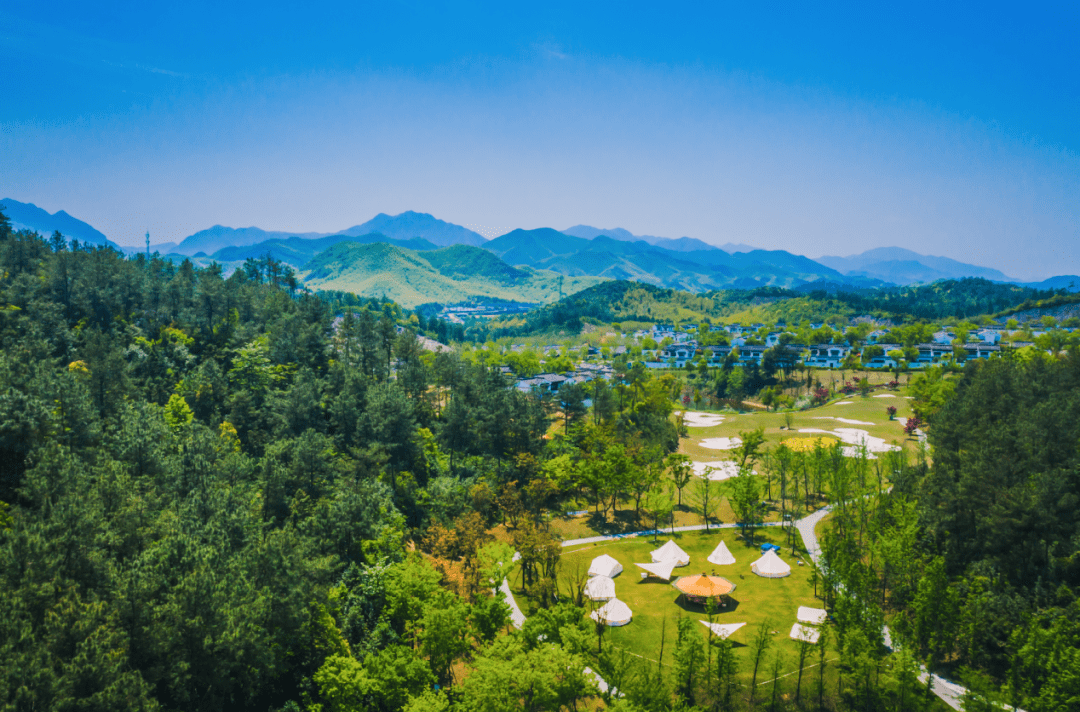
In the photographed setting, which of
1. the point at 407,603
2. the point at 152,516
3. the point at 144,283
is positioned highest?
the point at 144,283

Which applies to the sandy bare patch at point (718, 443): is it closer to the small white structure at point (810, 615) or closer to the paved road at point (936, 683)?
the paved road at point (936, 683)

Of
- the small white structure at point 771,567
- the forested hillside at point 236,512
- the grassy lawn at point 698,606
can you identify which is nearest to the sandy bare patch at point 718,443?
the forested hillside at point 236,512

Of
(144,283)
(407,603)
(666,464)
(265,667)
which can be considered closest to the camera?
(265,667)

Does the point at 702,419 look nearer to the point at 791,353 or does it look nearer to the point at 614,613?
the point at 791,353

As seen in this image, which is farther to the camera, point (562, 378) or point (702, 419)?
point (562, 378)

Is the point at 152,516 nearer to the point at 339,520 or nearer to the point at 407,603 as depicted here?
the point at 339,520

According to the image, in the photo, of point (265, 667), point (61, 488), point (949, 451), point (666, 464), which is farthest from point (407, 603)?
point (949, 451)

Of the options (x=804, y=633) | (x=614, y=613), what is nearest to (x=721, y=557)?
(x=614, y=613)
